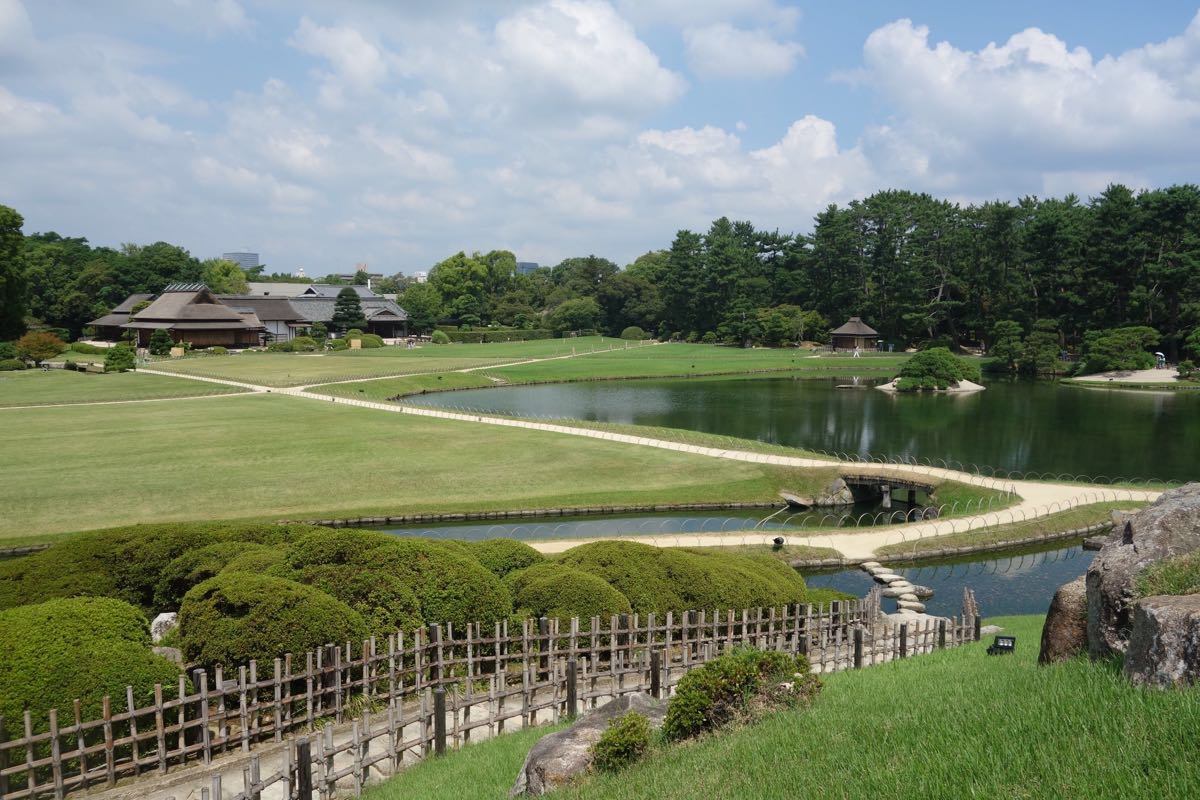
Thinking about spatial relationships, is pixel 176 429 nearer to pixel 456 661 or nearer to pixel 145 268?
pixel 456 661

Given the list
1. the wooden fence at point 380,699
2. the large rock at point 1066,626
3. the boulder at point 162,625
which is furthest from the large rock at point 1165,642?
the boulder at point 162,625

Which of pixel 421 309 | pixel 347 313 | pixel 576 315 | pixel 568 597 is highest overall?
pixel 421 309

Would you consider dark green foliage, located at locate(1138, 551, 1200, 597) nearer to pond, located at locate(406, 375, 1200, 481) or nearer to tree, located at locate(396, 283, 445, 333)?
pond, located at locate(406, 375, 1200, 481)

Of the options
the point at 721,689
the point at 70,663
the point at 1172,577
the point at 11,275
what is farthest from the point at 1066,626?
the point at 11,275

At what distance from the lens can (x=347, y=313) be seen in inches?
3986

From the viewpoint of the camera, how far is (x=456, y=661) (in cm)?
1016

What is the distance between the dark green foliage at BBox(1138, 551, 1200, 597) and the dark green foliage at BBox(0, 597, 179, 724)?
29.7 feet

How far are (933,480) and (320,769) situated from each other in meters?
27.0

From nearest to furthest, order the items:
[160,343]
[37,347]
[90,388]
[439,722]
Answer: [439,722]
[90,388]
[37,347]
[160,343]

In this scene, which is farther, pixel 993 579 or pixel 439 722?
pixel 993 579

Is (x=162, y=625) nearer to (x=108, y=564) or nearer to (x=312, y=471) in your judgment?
(x=108, y=564)

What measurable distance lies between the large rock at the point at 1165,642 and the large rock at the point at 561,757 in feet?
13.1

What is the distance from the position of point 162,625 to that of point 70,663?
3.35 m

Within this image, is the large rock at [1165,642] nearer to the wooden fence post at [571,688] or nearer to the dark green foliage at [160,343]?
the wooden fence post at [571,688]
